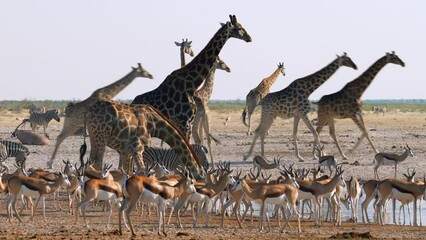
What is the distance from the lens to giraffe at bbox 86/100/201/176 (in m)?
19.4

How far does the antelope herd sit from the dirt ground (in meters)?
0.24

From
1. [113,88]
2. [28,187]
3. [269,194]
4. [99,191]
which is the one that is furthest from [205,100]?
[99,191]

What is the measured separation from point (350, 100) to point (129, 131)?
11.3 meters

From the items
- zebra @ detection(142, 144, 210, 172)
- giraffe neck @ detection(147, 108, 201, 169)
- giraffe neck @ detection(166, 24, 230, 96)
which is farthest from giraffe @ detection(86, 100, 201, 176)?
zebra @ detection(142, 144, 210, 172)

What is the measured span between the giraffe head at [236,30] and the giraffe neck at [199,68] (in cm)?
8

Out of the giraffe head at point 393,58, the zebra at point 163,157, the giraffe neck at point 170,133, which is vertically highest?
the giraffe head at point 393,58

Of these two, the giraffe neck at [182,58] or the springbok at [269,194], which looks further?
the giraffe neck at [182,58]

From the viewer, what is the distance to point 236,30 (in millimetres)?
21172

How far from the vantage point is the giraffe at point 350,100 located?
2920cm

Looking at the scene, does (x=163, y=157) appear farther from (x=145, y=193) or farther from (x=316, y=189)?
(x=145, y=193)

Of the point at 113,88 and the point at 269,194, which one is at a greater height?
the point at 113,88

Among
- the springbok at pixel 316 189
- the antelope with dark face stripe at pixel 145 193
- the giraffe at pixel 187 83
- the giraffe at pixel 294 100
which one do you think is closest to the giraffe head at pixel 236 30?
the giraffe at pixel 187 83

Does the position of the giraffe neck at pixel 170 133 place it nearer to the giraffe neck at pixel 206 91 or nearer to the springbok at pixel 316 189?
the springbok at pixel 316 189

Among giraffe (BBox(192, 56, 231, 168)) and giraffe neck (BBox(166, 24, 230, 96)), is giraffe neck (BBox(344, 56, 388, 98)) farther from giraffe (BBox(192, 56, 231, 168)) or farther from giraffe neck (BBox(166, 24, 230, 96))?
giraffe neck (BBox(166, 24, 230, 96))
